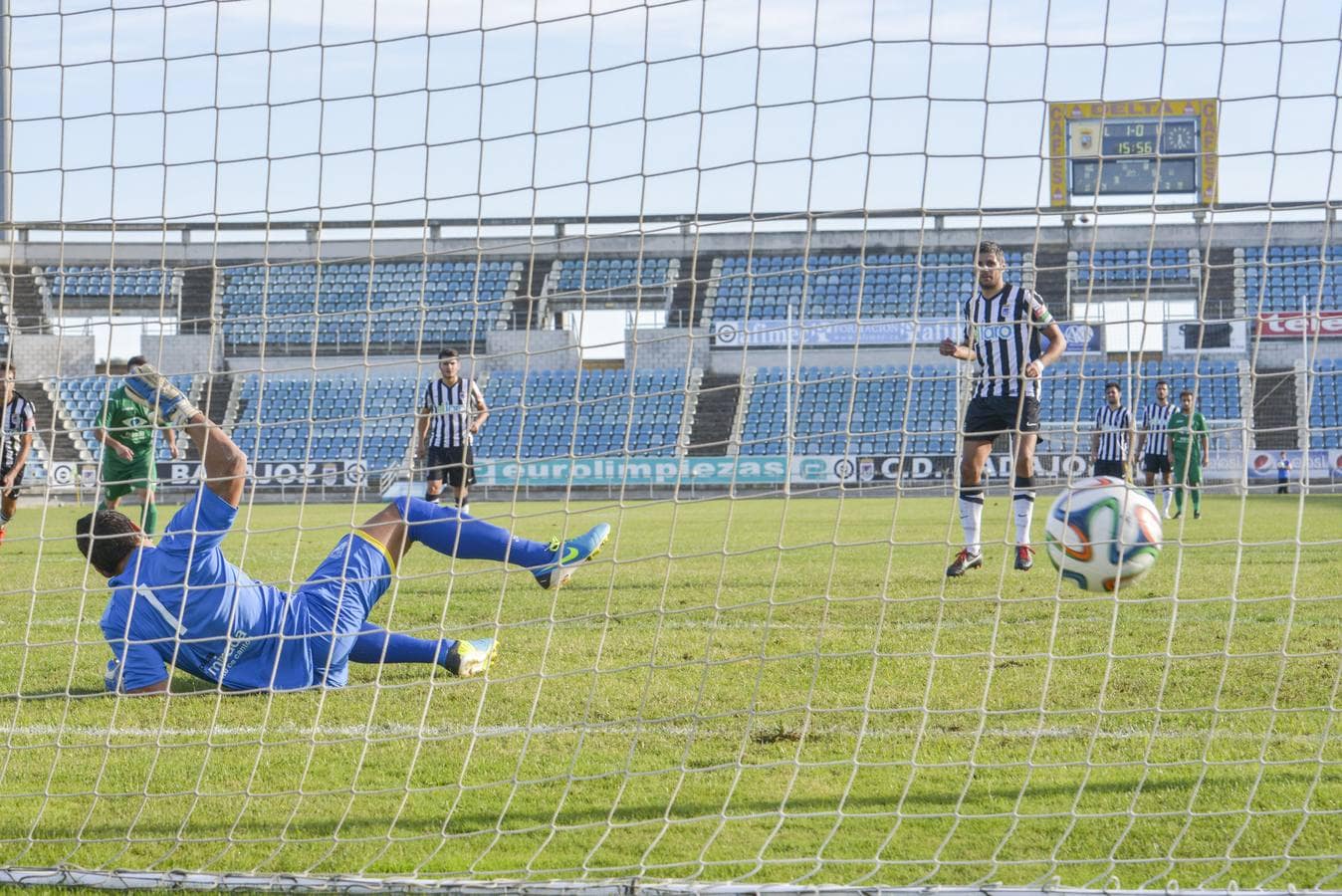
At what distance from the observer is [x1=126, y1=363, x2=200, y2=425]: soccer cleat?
4492 millimetres

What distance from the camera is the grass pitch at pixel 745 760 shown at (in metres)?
3.37

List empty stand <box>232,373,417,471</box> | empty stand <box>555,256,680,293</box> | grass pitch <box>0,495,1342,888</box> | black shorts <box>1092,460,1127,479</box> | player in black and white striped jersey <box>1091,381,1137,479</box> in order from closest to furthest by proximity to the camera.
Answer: grass pitch <box>0,495,1342,888</box> < player in black and white striped jersey <box>1091,381,1137,479</box> < black shorts <box>1092,460,1127,479</box> < empty stand <box>232,373,417,471</box> < empty stand <box>555,256,680,293</box>

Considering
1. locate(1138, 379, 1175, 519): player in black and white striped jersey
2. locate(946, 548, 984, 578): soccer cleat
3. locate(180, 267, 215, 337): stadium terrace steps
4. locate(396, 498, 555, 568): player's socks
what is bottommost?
locate(946, 548, 984, 578): soccer cleat

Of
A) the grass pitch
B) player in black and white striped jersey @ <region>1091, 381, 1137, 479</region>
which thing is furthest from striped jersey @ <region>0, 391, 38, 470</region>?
player in black and white striped jersey @ <region>1091, 381, 1137, 479</region>

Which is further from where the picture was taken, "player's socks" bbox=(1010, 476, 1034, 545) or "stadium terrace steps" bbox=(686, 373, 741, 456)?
"stadium terrace steps" bbox=(686, 373, 741, 456)

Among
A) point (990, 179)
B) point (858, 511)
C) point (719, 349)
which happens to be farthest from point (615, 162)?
point (719, 349)

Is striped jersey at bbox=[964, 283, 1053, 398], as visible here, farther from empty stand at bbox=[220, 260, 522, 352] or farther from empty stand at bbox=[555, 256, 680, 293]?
empty stand at bbox=[555, 256, 680, 293]

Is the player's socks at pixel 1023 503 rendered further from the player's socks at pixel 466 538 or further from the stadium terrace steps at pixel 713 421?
the stadium terrace steps at pixel 713 421

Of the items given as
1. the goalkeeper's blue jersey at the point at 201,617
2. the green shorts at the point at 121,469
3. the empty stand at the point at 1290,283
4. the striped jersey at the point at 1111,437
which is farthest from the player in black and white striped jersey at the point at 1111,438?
the goalkeeper's blue jersey at the point at 201,617

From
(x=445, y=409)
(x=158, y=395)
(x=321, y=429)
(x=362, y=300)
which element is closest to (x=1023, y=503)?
(x=158, y=395)

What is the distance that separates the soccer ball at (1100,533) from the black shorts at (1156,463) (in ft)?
37.6

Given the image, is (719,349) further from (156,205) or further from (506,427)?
(156,205)

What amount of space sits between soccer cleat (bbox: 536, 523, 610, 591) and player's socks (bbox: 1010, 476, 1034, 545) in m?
3.09

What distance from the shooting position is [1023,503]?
8.71 metres
